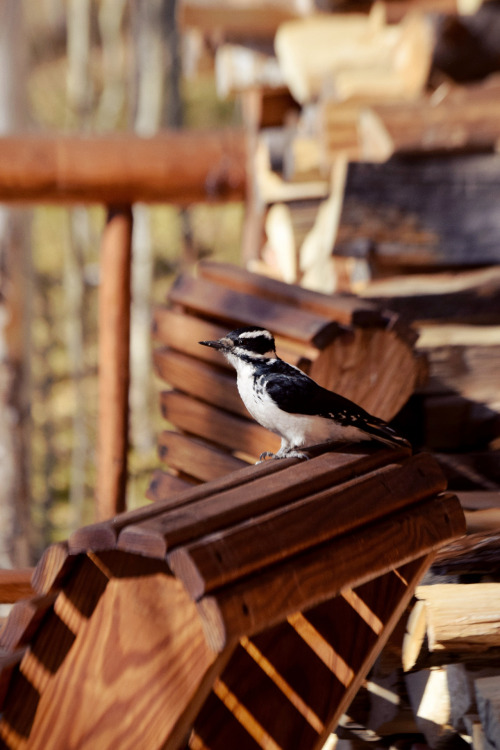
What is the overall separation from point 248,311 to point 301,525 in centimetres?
156

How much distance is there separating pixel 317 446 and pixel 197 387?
103 cm

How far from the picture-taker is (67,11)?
61.4 feet

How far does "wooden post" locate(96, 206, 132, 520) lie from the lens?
3895mm

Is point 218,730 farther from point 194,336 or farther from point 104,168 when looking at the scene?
point 104,168

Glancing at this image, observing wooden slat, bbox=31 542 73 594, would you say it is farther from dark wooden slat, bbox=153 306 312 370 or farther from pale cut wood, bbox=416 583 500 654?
dark wooden slat, bbox=153 306 312 370

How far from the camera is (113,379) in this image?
154 inches

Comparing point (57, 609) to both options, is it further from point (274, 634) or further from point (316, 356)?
point (316, 356)

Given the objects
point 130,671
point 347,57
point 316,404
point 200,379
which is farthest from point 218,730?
point 347,57

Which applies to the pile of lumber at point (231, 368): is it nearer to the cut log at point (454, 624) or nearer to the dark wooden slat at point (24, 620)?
the cut log at point (454, 624)

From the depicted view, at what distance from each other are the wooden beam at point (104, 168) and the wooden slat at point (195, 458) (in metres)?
1.43

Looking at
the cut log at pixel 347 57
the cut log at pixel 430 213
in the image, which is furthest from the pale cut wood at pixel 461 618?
the cut log at pixel 347 57

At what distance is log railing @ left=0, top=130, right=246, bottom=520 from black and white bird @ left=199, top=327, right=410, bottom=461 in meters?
1.74

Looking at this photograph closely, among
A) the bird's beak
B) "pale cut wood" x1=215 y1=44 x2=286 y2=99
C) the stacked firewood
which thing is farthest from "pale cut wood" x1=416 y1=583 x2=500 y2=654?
"pale cut wood" x1=215 y1=44 x2=286 y2=99

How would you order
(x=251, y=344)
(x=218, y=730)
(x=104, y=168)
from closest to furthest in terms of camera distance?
(x=218, y=730)
(x=251, y=344)
(x=104, y=168)
